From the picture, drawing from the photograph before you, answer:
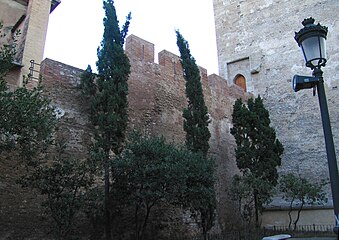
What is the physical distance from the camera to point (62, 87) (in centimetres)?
850

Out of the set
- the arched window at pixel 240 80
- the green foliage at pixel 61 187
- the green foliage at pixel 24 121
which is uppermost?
the arched window at pixel 240 80

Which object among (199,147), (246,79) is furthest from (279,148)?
(246,79)

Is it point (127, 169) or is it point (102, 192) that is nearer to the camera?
point (127, 169)

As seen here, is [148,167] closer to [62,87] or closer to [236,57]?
[62,87]

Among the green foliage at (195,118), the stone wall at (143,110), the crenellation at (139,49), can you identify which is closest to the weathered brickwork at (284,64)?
the stone wall at (143,110)

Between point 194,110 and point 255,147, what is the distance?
3290mm

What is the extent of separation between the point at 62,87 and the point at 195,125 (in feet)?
12.6

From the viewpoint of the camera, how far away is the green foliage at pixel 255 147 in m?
11.2

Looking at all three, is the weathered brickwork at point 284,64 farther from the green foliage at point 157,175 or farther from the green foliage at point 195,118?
the green foliage at point 157,175

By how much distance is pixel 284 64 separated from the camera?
15383 mm

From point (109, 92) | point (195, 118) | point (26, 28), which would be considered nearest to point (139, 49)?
point (195, 118)

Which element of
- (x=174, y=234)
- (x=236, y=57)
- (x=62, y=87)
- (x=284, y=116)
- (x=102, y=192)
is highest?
(x=236, y=57)

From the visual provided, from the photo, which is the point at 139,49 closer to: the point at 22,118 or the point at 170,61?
the point at 170,61

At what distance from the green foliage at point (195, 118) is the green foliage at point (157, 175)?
119 centimetres
